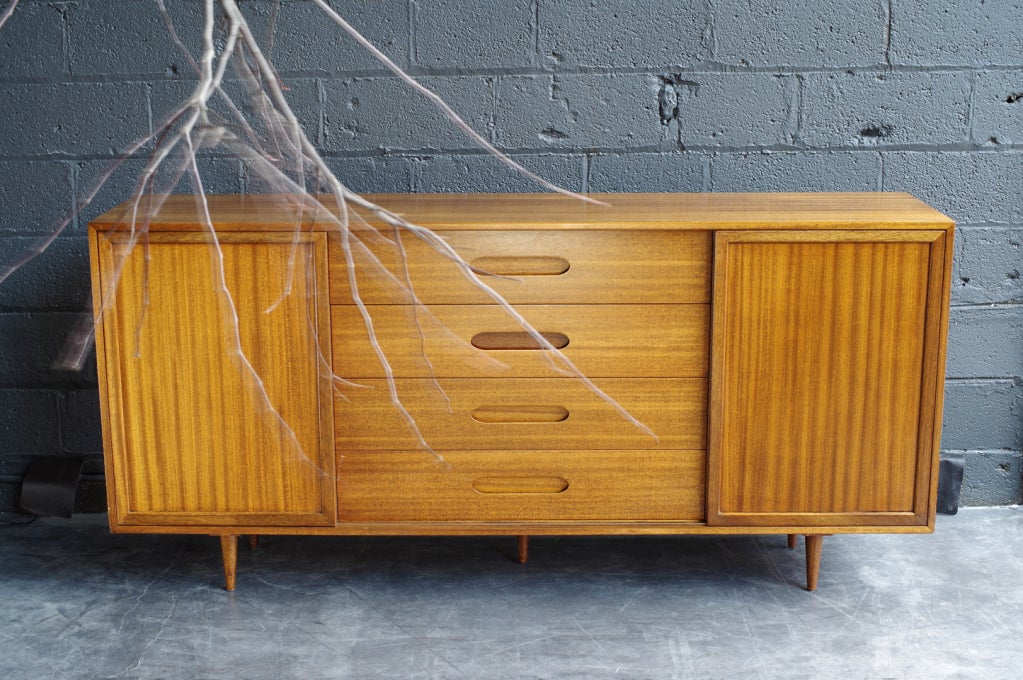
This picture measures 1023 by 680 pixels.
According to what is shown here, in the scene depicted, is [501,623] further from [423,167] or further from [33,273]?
[33,273]

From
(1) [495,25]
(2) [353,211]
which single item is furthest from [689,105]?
(2) [353,211]

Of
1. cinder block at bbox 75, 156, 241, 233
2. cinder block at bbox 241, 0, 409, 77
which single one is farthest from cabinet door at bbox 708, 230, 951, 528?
cinder block at bbox 75, 156, 241, 233

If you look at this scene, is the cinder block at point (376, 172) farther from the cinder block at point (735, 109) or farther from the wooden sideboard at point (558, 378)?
the cinder block at point (735, 109)

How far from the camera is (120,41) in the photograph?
2.40 m

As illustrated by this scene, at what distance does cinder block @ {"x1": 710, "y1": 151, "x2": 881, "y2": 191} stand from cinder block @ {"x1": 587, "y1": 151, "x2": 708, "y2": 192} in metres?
0.05

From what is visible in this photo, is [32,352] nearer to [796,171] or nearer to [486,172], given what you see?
[486,172]

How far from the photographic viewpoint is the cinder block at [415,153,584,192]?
244 centimetres

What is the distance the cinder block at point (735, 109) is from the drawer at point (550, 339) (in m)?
0.62

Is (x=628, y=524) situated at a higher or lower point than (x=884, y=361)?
lower

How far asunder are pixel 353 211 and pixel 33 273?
7.53 feet

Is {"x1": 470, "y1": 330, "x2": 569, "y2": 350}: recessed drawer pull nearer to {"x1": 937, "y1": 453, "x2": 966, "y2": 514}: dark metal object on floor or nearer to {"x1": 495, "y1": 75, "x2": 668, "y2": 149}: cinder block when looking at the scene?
{"x1": 495, "y1": 75, "x2": 668, "y2": 149}: cinder block

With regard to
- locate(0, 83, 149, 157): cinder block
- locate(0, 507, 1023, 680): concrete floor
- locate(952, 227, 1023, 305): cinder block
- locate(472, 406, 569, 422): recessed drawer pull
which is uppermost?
locate(0, 83, 149, 157): cinder block

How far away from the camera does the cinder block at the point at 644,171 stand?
2441 millimetres

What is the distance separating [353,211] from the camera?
1.52 ft
